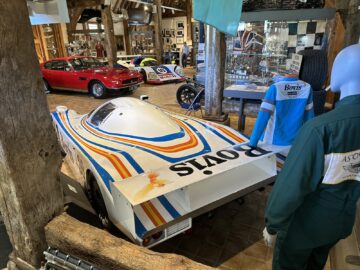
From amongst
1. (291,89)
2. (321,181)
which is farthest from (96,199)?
(291,89)

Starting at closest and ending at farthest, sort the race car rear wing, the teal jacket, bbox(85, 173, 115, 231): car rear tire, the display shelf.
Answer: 1. the teal jacket
2. the race car rear wing
3. bbox(85, 173, 115, 231): car rear tire
4. the display shelf

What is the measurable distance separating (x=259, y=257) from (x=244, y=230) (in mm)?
326

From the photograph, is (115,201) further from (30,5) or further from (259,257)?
(30,5)

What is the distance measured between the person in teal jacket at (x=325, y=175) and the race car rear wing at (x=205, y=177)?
2.34 feet

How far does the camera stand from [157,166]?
2.18 metres

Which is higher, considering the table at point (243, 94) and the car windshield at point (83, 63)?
the car windshield at point (83, 63)

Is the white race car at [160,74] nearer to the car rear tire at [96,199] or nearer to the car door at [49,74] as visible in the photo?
the car door at [49,74]

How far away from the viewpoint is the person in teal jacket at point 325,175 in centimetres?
109

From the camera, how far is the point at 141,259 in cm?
127

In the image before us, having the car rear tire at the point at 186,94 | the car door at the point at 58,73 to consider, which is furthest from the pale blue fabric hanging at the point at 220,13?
the car door at the point at 58,73

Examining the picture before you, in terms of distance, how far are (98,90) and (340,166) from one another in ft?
26.3

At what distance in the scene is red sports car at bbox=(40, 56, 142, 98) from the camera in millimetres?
7977

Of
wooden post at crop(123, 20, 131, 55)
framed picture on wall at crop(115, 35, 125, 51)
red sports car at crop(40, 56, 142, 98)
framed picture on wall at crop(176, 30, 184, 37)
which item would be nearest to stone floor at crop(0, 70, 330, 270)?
red sports car at crop(40, 56, 142, 98)

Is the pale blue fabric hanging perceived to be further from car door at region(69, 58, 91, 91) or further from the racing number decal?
the racing number decal
